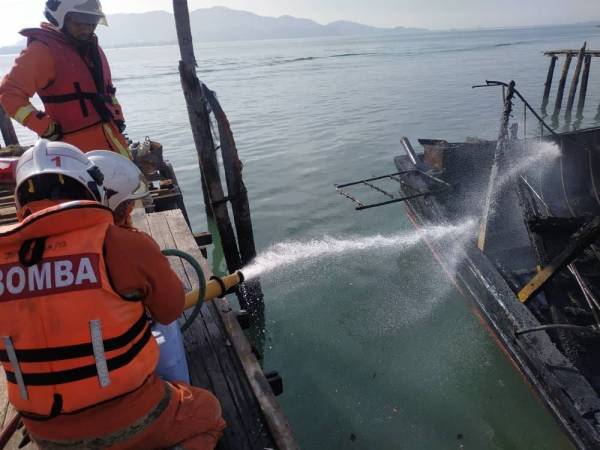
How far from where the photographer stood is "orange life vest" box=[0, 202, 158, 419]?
68.4 inches

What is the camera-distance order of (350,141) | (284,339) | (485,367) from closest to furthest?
(485,367) → (284,339) → (350,141)

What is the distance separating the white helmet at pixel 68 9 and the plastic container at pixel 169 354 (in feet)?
11.6

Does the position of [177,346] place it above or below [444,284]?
above

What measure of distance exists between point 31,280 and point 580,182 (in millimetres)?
10543

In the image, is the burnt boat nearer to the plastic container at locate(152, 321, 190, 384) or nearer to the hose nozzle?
the hose nozzle

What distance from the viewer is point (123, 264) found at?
1938 mm

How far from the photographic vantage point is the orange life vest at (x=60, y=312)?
68.4 inches

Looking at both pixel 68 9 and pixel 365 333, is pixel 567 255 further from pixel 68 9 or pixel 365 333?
pixel 68 9

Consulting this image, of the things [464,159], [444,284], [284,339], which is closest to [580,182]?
[464,159]

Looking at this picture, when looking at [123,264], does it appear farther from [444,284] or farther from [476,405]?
[444,284]

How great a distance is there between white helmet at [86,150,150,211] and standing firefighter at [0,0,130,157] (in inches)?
92.5

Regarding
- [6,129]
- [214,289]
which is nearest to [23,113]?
[214,289]

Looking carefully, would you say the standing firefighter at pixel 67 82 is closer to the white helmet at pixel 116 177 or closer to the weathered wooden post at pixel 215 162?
the weathered wooden post at pixel 215 162

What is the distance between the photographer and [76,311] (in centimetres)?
176
